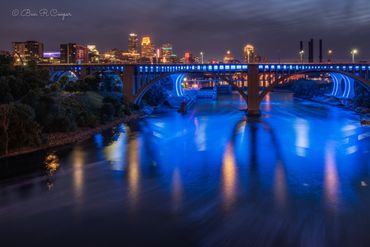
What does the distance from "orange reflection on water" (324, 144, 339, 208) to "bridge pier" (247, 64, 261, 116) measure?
25.6m

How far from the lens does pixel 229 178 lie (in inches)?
899

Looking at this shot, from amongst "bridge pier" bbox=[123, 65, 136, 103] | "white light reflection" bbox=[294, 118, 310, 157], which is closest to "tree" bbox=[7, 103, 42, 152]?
"white light reflection" bbox=[294, 118, 310, 157]

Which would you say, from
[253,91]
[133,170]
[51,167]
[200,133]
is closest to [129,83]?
[253,91]

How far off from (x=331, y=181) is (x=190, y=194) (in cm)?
726

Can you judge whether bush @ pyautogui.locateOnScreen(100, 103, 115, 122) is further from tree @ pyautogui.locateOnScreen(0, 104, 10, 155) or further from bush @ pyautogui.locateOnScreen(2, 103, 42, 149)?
tree @ pyautogui.locateOnScreen(0, 104, 10, 155)

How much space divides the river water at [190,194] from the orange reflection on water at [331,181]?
5 cm

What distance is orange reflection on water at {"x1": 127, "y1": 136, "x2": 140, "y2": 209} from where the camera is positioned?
19734 millimetres

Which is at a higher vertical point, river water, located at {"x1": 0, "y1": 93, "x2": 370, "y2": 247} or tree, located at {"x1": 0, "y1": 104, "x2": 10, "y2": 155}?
tree, located at {"x1": 0, "y1": 104, "x2": 10, "y2": 155}

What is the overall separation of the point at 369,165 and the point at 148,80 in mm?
36521

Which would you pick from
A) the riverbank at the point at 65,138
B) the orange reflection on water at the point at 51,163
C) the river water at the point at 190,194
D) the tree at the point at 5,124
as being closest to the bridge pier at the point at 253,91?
the riverbank at the point at 65,138

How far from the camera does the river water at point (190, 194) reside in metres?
15.4

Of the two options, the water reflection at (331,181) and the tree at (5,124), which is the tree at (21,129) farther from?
the water reflection at (331,181)

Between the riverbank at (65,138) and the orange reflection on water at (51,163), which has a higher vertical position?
the riverbank at (65,138)

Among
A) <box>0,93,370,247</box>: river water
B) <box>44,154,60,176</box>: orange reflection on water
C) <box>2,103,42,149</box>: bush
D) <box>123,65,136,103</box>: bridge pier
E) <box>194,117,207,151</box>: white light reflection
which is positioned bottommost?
<box>0,93,370,247</box>: river water
